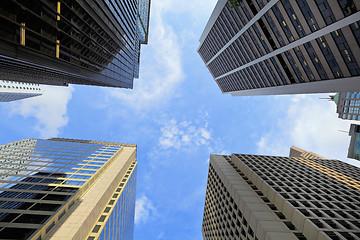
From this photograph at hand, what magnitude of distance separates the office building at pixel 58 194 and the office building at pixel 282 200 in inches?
1113

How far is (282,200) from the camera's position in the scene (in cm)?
3325

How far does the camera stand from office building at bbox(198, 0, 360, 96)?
33.1m

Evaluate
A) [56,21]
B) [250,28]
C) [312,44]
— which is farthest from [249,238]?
[250,28]

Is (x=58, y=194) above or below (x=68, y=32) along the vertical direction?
below

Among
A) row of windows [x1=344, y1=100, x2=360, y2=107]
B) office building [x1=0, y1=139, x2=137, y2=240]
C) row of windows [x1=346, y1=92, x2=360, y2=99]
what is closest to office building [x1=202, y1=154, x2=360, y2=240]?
office building [x1=0, y1=139, x2=137, y2=240]

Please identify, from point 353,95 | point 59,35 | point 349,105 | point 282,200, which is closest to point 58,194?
point 59,35

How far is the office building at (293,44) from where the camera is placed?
109 feet

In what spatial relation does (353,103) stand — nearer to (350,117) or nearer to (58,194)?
(350,117)

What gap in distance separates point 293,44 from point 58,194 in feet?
203

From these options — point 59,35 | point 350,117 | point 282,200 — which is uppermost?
point 59,35

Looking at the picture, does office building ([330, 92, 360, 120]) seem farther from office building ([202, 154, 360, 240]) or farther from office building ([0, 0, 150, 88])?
office building ([0, 0, 150, 88])

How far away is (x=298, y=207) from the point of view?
31250mm

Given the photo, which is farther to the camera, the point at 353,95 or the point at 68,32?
Result: the point at 353,95

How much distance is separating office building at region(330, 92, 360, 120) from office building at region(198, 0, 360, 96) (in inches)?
2055
